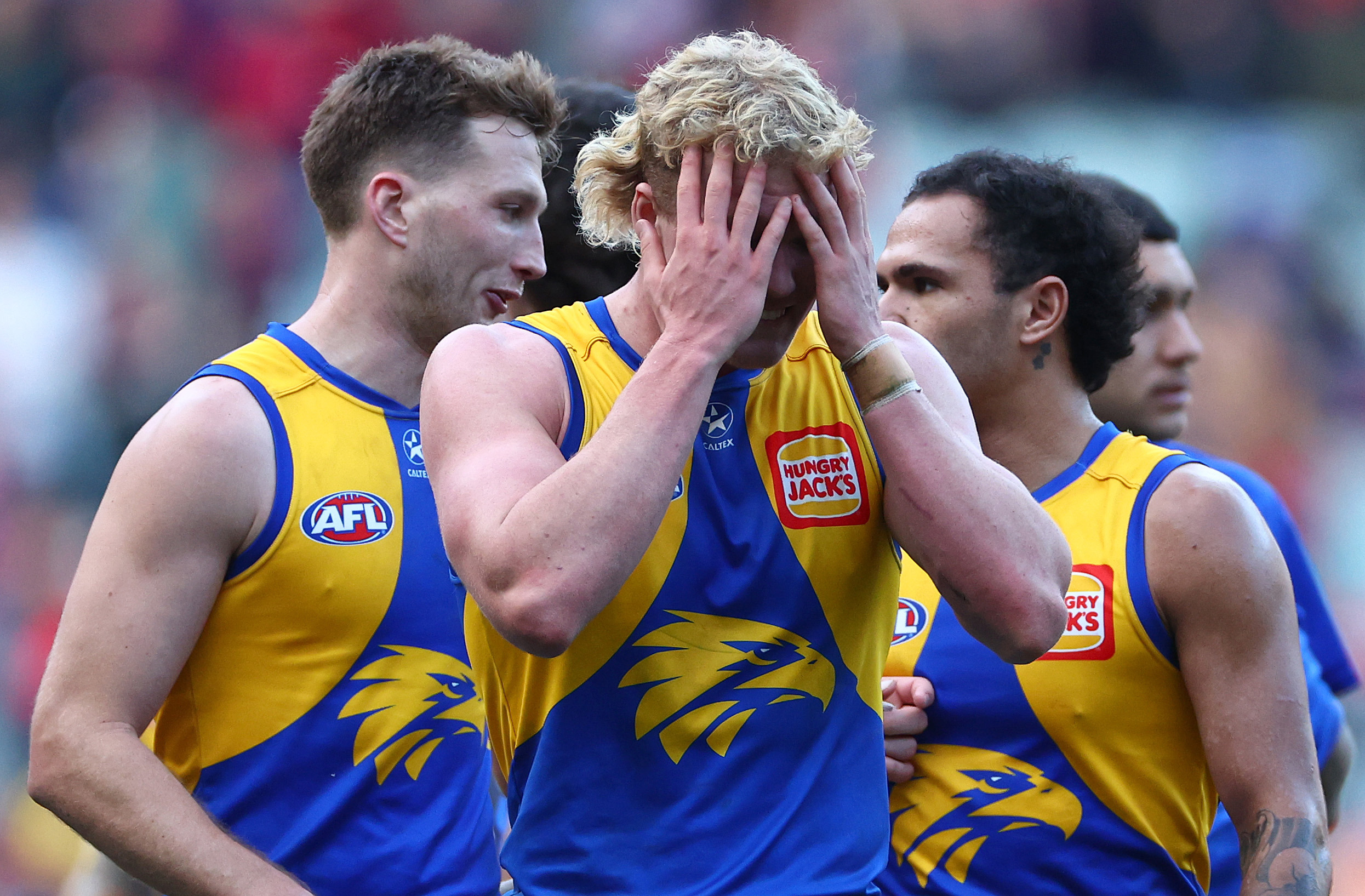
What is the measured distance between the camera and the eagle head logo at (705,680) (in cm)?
238

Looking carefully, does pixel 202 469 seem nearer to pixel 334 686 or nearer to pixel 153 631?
pixel 153 631

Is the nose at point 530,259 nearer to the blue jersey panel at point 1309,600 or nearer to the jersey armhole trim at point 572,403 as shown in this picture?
the jersey armhole trim at point 572,403

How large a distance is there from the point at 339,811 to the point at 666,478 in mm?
1261

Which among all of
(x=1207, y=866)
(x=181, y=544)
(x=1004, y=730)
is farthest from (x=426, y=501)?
(x=1207, y=866)

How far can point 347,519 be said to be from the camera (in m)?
3.02

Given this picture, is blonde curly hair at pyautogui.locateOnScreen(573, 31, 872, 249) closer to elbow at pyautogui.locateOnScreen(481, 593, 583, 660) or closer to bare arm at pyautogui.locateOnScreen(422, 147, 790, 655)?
bare arm at pyautogui.locateOnScreen(422, 147, 790, 655)

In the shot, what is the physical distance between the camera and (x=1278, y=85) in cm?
1081

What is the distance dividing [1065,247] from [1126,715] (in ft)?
4.08

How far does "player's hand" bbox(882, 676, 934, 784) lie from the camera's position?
304 centimetres

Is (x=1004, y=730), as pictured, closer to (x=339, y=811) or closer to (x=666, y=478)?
(x=666, y=478)

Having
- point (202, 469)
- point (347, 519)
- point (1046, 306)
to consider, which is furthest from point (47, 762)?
point (1046, 306)

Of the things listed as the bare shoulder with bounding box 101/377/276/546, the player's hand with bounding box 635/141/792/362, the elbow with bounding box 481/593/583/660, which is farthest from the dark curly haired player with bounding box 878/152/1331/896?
the bare shoulder with bounding box 101/377/276/546

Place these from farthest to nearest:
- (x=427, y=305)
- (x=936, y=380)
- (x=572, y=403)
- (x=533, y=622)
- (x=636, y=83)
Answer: (x=636, y=83) < (x=427, y=305) < (x=936, y=380) < (x=572, y=403) < (x=533, y=622)

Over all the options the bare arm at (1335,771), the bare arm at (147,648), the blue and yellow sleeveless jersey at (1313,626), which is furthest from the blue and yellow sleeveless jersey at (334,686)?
the bare arm at (1335,771)
